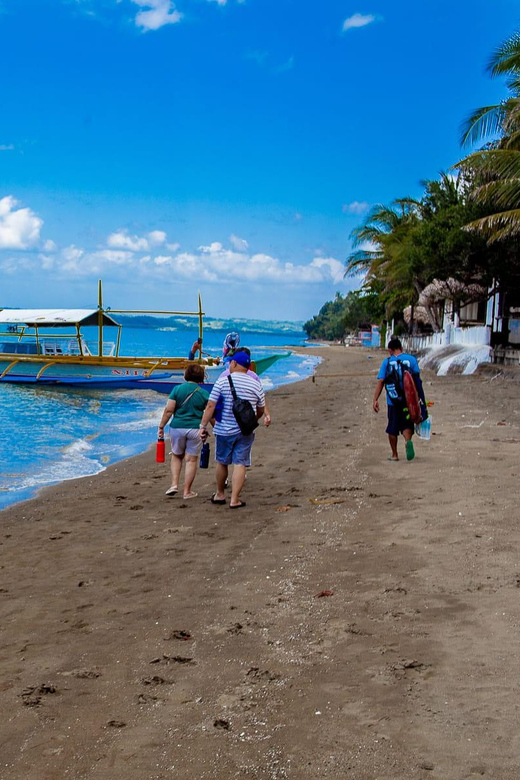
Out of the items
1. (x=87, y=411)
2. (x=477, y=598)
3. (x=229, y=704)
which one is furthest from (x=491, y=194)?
(x=229, y=704)

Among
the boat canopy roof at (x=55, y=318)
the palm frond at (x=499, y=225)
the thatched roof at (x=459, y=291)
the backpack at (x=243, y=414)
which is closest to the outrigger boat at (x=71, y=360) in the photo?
the boat canopy roof at (x=55, y=318)

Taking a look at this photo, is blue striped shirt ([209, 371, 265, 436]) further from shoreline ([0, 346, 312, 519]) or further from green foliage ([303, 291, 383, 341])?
green foliage ([303, 291, 383, 341])

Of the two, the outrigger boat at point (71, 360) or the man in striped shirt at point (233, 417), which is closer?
the man in striped shirt at point (233, 417)

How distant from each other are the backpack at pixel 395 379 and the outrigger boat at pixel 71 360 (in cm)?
1710

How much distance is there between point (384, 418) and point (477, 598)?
10243mm

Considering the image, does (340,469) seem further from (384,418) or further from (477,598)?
(384,418)

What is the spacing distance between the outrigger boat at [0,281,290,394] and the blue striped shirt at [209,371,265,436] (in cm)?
1836

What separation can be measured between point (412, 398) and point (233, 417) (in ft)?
8.70

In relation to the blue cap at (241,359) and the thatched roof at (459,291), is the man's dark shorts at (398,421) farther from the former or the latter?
the thatched roof at (459,291)

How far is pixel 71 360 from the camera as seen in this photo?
90.1ft

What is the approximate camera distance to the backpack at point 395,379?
8695mm

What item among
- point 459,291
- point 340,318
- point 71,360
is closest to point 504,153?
point 459,291

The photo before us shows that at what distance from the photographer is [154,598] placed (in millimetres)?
4867

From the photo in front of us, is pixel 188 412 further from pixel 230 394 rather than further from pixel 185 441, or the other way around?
pixel 230 394
